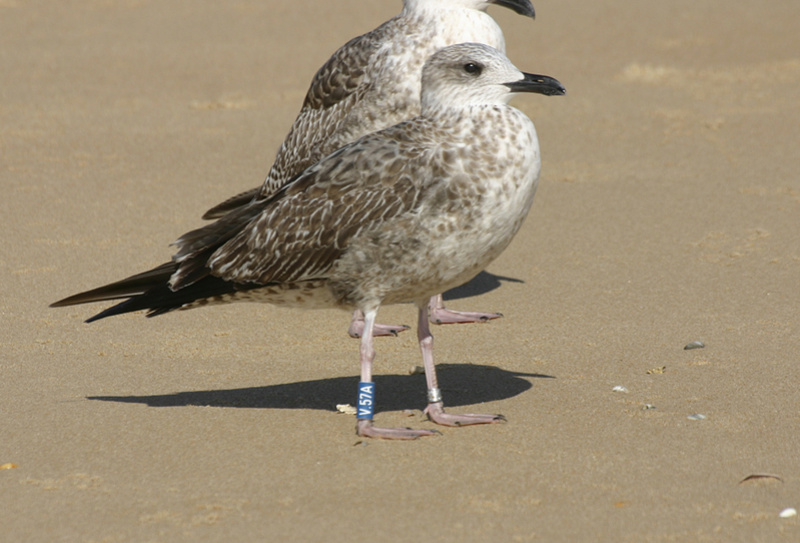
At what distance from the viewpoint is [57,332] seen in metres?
8.03

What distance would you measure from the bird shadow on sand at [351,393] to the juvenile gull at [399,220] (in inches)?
20.1

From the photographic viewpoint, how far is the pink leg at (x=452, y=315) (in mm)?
8477

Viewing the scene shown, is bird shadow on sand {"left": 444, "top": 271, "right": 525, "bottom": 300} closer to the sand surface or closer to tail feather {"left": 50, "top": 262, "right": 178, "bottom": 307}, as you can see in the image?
the sand surface

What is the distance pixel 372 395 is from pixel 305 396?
891mm

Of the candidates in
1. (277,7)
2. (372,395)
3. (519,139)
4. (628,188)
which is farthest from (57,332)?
(277,7)

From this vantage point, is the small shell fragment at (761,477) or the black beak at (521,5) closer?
the small shell fragment at (761,477)

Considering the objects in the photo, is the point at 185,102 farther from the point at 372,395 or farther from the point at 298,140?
the point at 372,395

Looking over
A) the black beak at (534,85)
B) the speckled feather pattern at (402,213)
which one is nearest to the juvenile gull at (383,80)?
the speckled feather pattern at (402,213)

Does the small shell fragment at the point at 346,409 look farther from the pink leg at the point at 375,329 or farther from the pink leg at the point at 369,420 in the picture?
the pink leg at the point at 375,329

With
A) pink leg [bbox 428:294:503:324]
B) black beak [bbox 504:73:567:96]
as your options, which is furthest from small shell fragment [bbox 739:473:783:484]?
pink leg [bbox 428:294:503:324]

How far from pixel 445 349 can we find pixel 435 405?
1.60 meters

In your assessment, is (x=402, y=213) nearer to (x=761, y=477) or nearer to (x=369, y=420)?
(x=369, y=420)

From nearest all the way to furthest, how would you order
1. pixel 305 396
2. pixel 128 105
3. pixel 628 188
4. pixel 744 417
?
pixel 744 417
pixel 305 396
pixel 628 188
pixel 128 105

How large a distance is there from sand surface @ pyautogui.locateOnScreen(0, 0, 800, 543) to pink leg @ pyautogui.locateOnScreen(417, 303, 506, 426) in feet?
0.28
